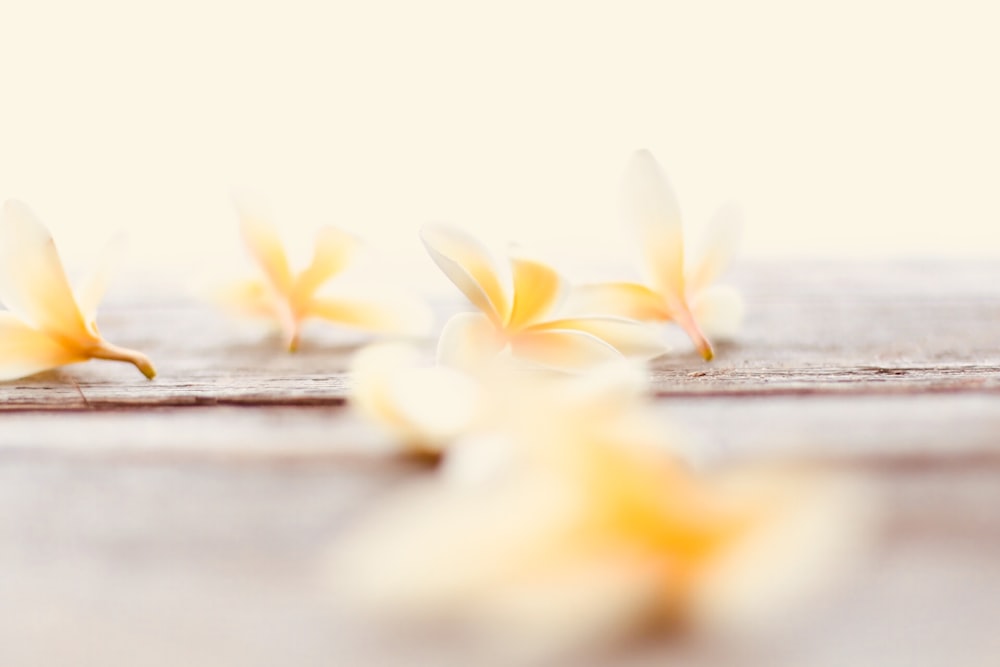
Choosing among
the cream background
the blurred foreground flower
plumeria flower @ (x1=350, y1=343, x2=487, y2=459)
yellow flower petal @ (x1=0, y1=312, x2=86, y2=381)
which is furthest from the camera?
the cream background

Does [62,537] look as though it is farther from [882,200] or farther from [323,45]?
[882,200]

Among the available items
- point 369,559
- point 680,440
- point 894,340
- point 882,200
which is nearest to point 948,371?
point 894,340

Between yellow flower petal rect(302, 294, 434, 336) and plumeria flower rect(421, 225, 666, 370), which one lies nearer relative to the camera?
plumeria flower rect(421, 225, 666, 370)

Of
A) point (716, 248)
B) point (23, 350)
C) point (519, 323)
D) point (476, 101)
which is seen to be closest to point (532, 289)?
point (519, 323)

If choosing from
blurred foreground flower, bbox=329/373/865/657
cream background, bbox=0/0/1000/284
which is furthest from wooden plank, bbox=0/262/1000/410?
cream background, bbox=0/0/1000/284

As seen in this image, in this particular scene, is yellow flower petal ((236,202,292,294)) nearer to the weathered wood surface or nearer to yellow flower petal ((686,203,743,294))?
the weathered wood surface

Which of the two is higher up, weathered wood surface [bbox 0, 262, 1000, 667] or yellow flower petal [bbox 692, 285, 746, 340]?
yellow flower petal [bbox 692, 285, 746, 340]

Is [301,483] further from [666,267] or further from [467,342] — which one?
[666,267]
